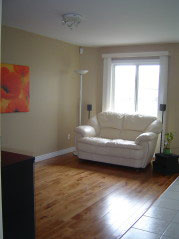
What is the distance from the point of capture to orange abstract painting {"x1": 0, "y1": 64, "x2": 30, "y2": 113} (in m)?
4.60

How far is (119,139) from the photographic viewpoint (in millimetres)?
5719

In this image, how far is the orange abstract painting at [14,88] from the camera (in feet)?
15.1

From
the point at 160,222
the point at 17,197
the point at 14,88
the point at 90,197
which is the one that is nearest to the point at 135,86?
the point at 14,88

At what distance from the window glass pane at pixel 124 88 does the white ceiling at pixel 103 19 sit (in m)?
0.85

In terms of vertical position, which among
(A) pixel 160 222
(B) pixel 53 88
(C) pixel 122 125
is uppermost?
(B) pixel 53 88

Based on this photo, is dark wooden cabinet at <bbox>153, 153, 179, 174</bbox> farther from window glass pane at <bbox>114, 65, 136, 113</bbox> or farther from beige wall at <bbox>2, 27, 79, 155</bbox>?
beige wall at <bbox>2, 27, 79, 155</bbox>

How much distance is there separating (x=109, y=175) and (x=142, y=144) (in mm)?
798

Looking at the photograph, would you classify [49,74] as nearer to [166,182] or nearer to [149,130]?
[149,130]

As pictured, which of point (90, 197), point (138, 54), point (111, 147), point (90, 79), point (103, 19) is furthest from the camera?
point (90, 79)

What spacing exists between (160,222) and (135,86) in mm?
3658

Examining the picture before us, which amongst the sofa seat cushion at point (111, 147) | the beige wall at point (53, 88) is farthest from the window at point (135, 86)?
the sofa seat cushion at point (111, 147)

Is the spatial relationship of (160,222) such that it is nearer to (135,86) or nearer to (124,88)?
(135,86)

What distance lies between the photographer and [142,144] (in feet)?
16.3

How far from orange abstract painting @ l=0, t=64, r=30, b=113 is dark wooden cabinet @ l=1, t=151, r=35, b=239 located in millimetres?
2859
